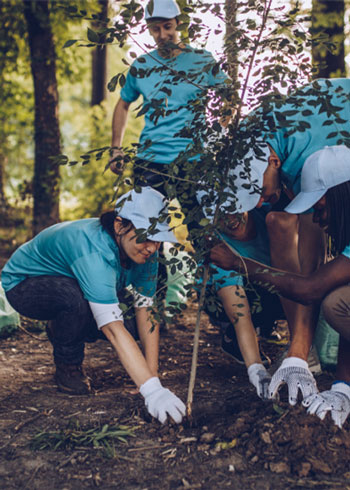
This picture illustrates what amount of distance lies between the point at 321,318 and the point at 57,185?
158 inches

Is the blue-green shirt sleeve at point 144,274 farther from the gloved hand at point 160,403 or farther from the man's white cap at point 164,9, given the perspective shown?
the man's white cap at point 164,9

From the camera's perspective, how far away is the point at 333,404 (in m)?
2.39

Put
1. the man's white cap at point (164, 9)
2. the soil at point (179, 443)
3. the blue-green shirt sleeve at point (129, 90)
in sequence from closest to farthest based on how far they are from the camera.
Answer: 1. the soil at point (179, 443)
2. the man's white cap at point (164, 9)
3. the blue-green shirt sleeve at point (129, 90)

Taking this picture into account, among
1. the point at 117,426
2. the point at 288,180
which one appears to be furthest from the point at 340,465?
the point at 288,180

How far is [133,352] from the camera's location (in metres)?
2.54

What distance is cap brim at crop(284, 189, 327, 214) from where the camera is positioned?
2.48 metres

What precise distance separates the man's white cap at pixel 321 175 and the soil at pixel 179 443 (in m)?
0.91

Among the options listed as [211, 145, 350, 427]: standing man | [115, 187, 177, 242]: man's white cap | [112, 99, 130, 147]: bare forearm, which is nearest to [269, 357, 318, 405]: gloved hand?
[211, 145, 350, 427]: standing man

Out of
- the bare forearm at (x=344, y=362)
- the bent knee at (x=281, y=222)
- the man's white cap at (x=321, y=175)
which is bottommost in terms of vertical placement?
the bare forearm at (x=344, y=362)

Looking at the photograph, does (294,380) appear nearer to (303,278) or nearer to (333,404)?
(333,404)

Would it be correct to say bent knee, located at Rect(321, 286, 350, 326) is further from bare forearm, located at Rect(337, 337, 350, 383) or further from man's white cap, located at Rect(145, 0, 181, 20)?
man's white cap, located at Rect(145, 0, 181, 20)

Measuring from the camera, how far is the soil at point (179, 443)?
2096 millimetres

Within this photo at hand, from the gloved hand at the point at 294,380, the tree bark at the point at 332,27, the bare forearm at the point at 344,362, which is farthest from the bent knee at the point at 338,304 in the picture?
the tree bark at the point at 332,27

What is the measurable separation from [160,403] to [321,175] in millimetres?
1256
